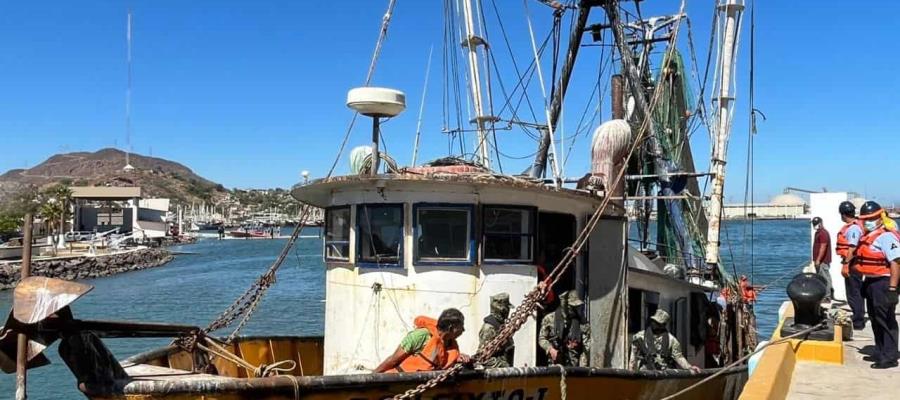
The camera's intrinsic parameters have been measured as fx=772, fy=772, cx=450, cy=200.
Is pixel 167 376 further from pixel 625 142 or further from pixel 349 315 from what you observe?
pixel 625 142

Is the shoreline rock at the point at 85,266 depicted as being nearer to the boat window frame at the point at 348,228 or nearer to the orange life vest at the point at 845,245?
the boat window frame at the point at 348,228

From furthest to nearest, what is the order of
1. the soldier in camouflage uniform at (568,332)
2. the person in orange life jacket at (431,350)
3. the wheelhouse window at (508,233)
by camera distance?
the soldier in camouflage uniform at (568,332), the wheelhouse window at (508,233), the person in orange life jacket at (431,350)

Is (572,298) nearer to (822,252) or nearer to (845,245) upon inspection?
(845,245)

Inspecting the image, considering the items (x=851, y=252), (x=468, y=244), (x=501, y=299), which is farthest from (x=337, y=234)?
(x=851, y=252)

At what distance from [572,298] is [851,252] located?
319 cm

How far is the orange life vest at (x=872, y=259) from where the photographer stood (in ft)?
25.2

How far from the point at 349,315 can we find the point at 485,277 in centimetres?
157

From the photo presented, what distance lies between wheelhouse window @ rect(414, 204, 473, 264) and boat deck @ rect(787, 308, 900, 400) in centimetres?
333

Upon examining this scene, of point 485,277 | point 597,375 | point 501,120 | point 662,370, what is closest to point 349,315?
point 485,277

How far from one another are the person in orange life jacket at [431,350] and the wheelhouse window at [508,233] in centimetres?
134

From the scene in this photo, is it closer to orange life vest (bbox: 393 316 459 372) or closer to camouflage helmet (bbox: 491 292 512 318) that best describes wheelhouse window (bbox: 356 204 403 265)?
camouflage helmet (bbox: 491 292 512 318)

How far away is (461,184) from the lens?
25.4 feet

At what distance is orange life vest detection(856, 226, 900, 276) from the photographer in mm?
7684

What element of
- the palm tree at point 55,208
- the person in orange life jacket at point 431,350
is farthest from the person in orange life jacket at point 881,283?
the palm tree at point 55,208
